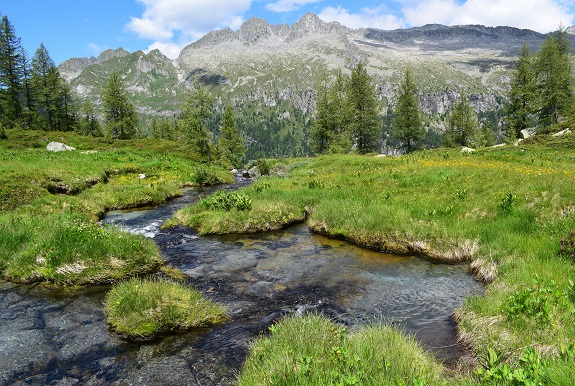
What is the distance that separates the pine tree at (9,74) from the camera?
7550 cm

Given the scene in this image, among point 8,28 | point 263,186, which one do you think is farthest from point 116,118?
point 263,186

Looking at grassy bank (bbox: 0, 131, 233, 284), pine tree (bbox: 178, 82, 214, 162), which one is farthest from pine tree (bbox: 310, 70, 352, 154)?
grassy bank (bbox: 0, 131, 233, 284)

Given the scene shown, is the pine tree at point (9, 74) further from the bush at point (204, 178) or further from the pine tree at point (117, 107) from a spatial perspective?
the bush at point (204, 178)

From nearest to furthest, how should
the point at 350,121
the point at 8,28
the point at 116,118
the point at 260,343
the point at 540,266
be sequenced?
the point at 260,343 → the point at 540,266 → the point at 350,121 → the point at 8,28 → the point at 116,118

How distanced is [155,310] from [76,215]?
1138 centimetres

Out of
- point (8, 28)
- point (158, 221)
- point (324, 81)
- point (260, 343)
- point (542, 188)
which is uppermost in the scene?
point (8, 28)

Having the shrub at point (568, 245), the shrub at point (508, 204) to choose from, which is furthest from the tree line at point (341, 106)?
the shrub at point (568, 245)

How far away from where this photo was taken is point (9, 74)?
3024 inches

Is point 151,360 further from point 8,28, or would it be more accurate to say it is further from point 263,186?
point 8,28

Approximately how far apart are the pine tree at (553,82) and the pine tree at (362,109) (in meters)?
33.8

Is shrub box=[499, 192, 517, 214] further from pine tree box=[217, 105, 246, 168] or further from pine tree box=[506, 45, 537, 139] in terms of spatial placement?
pine tree box=[217, 105, 246, 168]

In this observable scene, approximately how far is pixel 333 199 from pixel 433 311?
37.4 ft

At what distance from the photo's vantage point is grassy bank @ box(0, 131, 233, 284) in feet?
38.8

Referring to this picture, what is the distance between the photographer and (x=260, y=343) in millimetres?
7004
